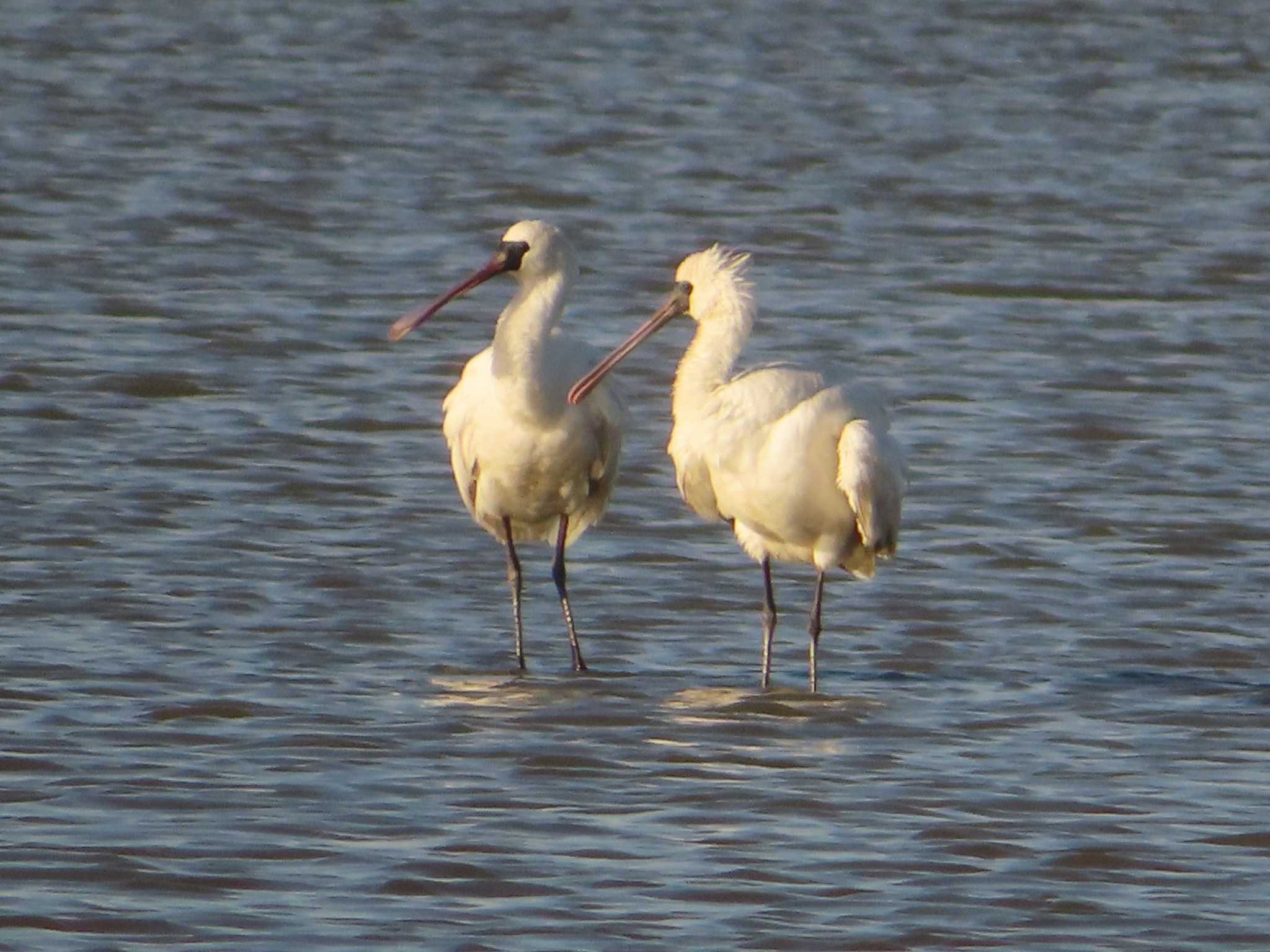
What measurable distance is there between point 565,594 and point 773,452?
92 centimetres

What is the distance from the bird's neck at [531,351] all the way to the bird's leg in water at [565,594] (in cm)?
50

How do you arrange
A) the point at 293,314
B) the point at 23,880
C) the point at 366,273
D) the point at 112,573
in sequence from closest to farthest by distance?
the point at 23,880 → the point at 112,573 → the point at 293,314 → the point at 366,273

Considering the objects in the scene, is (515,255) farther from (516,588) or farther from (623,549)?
(623,549)

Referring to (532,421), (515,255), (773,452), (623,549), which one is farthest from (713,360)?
(623,549)

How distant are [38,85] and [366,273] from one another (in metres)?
6.68

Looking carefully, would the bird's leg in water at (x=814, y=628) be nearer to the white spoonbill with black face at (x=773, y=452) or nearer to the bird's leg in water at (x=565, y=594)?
the white spoonbill with black face at (x=773, y=452)

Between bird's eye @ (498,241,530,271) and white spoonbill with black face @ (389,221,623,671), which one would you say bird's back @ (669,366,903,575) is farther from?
bird's eye @ (498,241,530,271)

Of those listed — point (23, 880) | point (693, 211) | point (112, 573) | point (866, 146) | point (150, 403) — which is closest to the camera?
point (23, 880)

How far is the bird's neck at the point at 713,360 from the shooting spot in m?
8.89

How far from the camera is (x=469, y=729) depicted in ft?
26.0

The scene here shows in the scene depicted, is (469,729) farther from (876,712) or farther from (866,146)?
(866,146)

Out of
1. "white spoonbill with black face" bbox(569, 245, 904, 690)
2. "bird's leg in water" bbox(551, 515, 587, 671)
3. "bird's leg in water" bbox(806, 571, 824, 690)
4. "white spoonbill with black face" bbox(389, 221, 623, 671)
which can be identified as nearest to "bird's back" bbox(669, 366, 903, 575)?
"white spoonbill with black face" bbox(569, 245, 904, 690)

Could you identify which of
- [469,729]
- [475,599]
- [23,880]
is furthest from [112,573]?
[23,880]

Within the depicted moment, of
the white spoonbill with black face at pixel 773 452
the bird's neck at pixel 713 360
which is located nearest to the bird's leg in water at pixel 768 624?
the white spoonbill with black face at pixel 773 452
